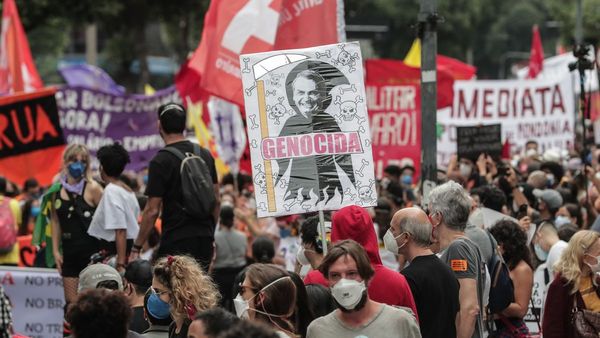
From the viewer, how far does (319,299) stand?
6648 mm

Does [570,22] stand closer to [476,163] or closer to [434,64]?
[476,163]

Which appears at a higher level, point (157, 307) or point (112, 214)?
point (112, 214)

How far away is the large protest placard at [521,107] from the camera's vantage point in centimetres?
2209

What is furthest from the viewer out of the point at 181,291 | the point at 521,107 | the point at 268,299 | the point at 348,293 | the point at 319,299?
the point at 521,107

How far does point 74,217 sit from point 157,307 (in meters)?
3.31

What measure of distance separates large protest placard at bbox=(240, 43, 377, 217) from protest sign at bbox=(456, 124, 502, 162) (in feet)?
22.9

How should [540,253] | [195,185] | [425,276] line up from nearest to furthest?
[425,276] < [195,185] < [540,253]

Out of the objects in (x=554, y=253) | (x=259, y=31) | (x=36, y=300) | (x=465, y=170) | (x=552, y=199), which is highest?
(x=259, y=31)

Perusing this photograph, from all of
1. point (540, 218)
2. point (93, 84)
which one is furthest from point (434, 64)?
point (93, 84)

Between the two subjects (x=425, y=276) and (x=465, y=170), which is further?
(x=465, y=170)

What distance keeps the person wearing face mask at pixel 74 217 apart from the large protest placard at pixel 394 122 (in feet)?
28.0

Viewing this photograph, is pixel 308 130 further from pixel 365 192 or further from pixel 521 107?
pixel 521 107

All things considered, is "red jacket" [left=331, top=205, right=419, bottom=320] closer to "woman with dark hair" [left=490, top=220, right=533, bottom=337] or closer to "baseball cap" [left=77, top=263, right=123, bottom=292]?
"baseball cap" [left=77, top=263, right=123, bottom=292]

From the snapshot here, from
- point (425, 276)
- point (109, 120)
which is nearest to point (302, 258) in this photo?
point (425, 276)
